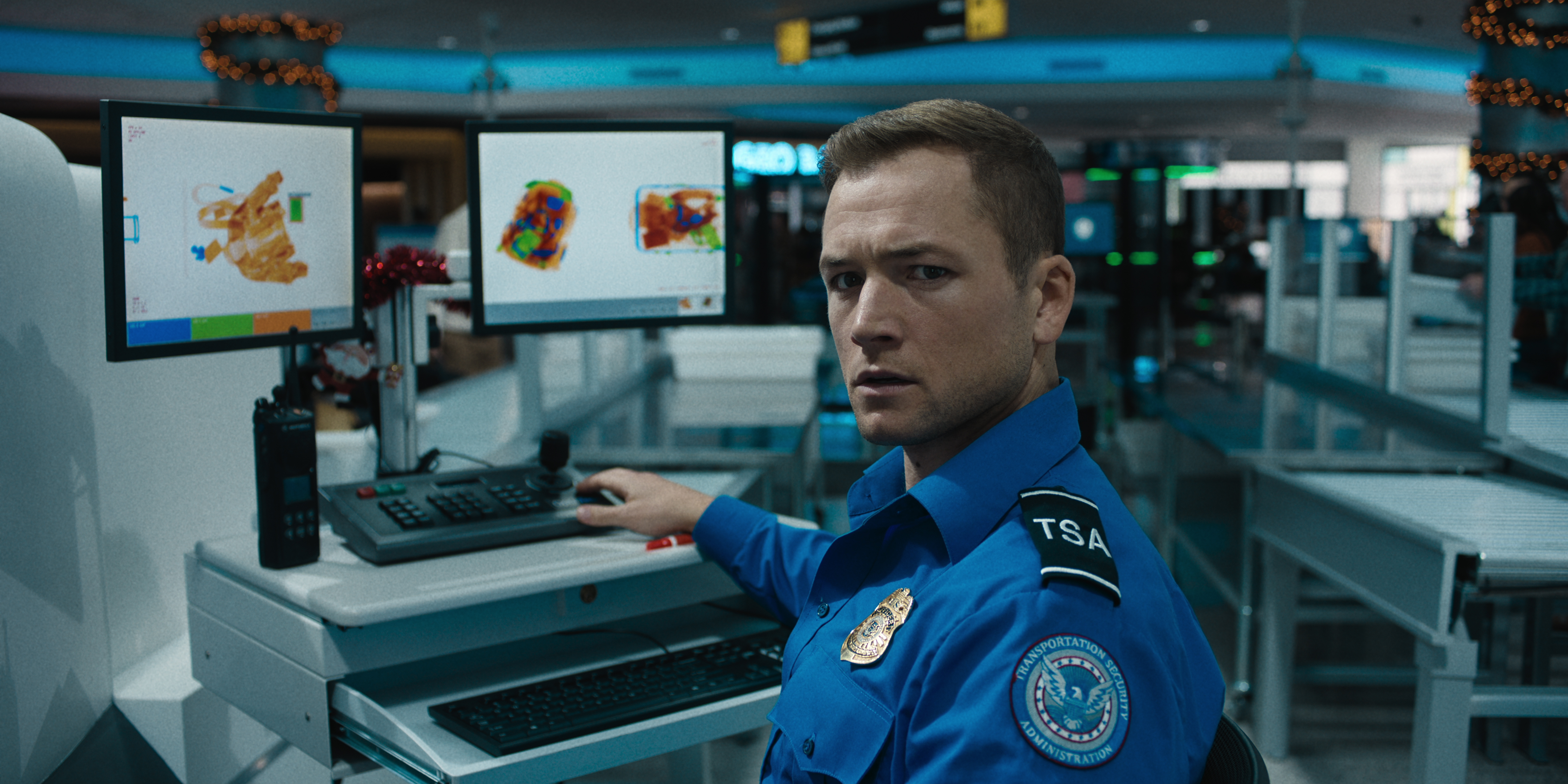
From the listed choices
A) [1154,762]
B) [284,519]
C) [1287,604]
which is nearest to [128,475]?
[284,519]

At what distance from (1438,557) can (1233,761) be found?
49.0 inches

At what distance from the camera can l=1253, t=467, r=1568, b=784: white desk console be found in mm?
1774

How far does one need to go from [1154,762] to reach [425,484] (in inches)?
44.0

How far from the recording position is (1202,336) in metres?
11.7

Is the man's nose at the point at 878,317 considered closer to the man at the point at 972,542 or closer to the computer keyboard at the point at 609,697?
the man at the point at 972,542

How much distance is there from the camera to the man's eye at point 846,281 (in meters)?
0.96

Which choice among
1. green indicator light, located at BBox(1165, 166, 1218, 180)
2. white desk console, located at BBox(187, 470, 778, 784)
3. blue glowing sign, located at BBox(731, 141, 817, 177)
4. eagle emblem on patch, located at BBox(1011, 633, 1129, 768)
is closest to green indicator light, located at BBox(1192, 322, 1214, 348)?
green indicator light, located at BBox(1165, 166, 1218, 180)

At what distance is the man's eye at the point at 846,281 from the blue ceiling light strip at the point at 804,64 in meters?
10.6

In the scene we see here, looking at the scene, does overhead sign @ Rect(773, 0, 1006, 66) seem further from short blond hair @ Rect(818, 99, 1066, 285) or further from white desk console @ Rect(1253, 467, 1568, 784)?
short blond hair @ Rect(818, 99, 1066, 285)

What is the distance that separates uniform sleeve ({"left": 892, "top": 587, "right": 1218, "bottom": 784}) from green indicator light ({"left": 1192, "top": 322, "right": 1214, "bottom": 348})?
30.3 feet

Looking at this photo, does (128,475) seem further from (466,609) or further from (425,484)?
(466,609)

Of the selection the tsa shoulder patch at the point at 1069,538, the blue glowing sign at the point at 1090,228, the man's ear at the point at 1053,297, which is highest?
the blue glowing sign at the point at 1090,228

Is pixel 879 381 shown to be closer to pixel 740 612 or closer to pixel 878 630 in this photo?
pixel 878 630

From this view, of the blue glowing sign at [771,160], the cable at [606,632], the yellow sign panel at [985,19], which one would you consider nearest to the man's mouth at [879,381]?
the cable at [606,632]
